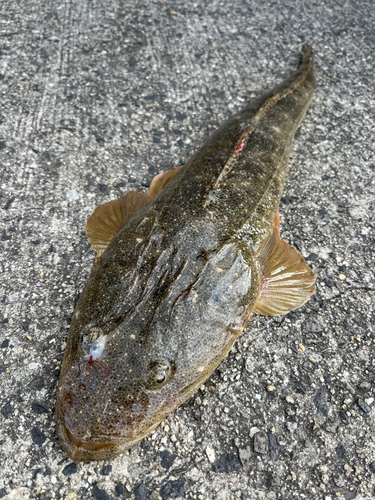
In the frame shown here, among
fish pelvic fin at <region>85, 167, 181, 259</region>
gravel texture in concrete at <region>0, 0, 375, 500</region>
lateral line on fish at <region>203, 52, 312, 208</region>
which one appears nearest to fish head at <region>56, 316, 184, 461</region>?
gravel texture in concrete at <region>0, 0, 375, 500</region>

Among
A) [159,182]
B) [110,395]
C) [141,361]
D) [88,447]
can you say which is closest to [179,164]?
[159,182]

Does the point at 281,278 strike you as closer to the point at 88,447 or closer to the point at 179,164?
the point at 179,164

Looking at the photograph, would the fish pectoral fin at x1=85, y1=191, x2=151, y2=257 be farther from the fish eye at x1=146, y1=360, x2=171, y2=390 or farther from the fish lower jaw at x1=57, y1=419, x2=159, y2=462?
the fish lower jaw at x1=57, y1=419, x2=159, y2=462

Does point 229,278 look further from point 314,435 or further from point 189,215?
point 314,435

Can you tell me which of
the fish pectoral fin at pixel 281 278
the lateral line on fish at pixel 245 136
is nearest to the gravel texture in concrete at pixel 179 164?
the fish pectoral fin at pixel 281 278

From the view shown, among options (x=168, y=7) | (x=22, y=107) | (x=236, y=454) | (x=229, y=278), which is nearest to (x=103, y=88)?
(x=22, y=107)
